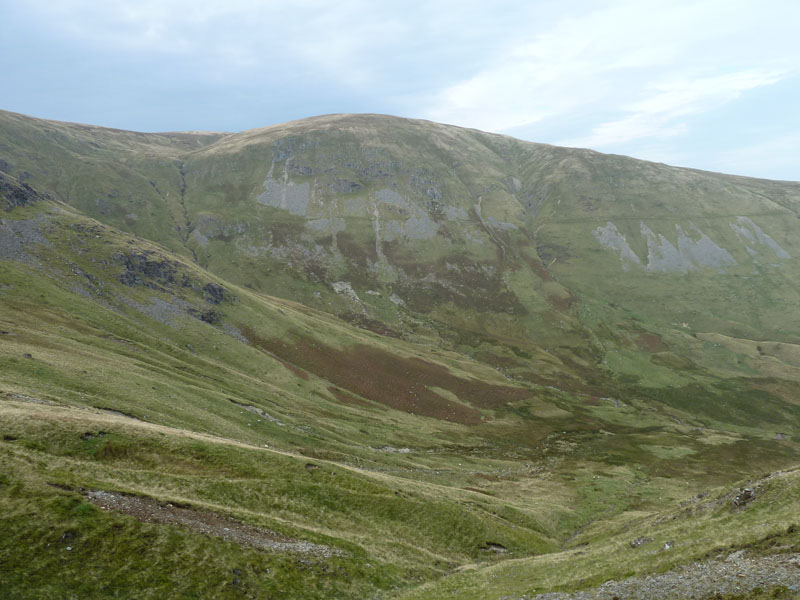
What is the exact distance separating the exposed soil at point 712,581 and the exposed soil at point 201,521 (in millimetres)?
16522

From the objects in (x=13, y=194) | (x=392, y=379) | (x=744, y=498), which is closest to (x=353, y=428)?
(x=392, y=379)

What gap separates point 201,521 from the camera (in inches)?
1132

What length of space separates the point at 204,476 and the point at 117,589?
47.2 feet

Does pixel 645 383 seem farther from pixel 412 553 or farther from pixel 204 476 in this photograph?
pixel 204 476

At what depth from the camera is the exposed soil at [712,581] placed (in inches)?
752

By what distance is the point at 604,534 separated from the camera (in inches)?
1794

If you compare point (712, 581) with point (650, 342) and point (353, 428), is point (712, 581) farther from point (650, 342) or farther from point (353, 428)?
point (650, 342)

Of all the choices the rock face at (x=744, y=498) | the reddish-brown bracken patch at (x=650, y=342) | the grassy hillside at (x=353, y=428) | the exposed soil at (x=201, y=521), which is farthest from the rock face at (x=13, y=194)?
the reddish-brown bracken patch at (x=650, y=342)

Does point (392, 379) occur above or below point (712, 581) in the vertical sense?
below

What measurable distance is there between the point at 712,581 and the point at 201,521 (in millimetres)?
29007

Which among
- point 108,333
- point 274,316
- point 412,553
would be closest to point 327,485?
point 412,553

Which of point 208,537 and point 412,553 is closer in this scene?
point 208,537

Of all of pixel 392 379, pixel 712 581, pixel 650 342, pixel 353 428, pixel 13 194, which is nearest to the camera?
pixel 712 581

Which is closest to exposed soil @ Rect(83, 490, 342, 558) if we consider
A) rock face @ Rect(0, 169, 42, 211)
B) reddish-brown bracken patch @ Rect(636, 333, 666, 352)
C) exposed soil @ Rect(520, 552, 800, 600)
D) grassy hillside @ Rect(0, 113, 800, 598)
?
grassy hillside @ Rect(0, 113, 800, 598)
